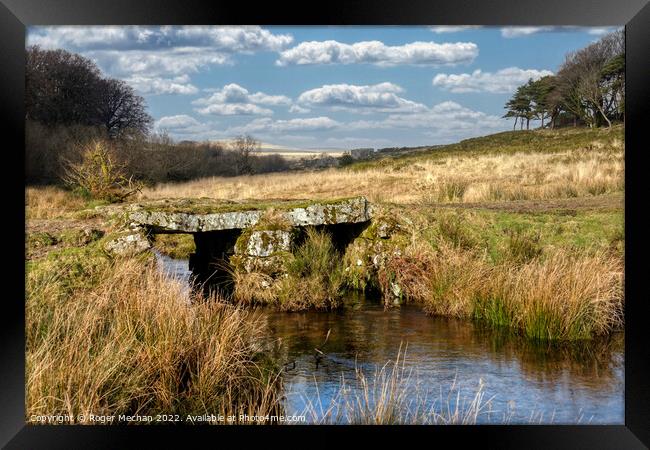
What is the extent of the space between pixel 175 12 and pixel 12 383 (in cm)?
290

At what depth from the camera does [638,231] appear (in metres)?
5.16

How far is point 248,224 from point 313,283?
1.68 metres

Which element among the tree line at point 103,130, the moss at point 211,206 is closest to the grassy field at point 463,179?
the tree line at point 103,130

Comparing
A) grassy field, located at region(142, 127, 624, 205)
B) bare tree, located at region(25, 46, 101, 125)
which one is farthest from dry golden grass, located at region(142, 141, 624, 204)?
bare tree, located at region(25, 46, 101, 125)

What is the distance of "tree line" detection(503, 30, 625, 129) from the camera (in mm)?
24156

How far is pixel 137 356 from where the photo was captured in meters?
5.89

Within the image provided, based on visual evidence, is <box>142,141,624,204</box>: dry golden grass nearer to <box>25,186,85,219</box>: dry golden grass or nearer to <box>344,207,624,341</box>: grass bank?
<box>25,186,85,219</box>: dry golden grass

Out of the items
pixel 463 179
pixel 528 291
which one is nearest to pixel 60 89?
pixel 463 179

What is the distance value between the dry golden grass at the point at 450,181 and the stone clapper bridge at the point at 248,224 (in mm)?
3869

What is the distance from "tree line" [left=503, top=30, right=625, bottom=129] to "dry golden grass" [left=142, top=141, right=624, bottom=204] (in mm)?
2756

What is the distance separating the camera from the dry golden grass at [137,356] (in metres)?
5.39

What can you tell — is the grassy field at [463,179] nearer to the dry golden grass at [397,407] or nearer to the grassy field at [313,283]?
the grassy field at [313,283]

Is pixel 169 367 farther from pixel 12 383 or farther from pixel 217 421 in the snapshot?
pixel 12 383

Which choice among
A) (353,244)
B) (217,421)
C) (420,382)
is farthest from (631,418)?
(353,244)
